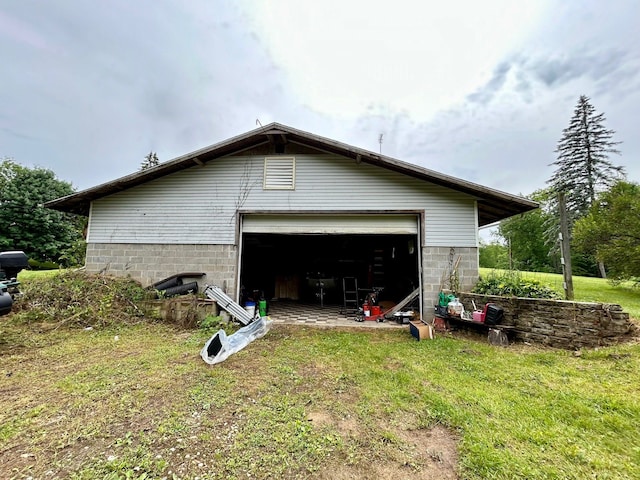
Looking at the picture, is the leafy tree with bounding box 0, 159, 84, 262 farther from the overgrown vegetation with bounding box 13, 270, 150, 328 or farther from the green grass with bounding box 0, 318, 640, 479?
the green grass with bounding box 0, 318, 640, 479

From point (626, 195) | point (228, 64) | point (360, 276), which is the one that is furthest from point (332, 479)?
point (626, 195)

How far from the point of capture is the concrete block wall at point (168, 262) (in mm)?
6746

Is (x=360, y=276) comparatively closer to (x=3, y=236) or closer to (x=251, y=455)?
(x=251, y=455)

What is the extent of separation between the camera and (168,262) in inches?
268

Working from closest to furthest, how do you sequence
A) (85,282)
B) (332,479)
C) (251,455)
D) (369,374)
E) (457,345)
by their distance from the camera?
(332,479)
(251,455)
(369,374)
(457,345)
(85,282)

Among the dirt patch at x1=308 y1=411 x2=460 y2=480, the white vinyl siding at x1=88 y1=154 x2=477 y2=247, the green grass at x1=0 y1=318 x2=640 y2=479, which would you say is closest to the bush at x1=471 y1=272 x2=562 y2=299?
the white vinyl siding at x1=88 y1=154 x2=477 y2=247

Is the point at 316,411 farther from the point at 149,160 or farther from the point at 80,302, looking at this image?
the point at 149,160

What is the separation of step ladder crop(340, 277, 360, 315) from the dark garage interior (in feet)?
0.96

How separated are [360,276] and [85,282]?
8.44 meters

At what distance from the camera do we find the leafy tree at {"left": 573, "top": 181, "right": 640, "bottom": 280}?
10.6m

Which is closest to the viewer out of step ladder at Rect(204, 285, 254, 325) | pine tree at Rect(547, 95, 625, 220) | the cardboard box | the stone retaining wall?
the stone retaining wall

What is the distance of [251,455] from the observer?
2.01 metres

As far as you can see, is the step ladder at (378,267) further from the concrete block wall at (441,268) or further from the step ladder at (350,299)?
the concrete block wall at (441,268)

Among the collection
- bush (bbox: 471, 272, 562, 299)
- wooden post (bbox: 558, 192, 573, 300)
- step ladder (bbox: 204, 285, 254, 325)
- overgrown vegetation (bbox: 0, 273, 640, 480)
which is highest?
wooden post (bbox: 558, 192, 573, 300)
